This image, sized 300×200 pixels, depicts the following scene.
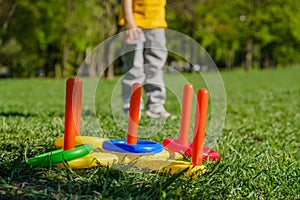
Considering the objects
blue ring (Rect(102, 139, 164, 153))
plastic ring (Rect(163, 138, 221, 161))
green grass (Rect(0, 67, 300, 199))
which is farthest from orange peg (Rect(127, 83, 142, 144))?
plastic ring (Rect(163, 138, 221, 161))

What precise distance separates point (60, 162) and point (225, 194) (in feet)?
2.89

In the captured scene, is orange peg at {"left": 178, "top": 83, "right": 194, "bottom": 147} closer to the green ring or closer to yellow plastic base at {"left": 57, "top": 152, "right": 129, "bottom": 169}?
yellow plastic base at {"left": 57, "top": 152, "right": 129, "bottom": 169}

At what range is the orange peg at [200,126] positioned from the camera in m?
2.40

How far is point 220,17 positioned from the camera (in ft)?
115

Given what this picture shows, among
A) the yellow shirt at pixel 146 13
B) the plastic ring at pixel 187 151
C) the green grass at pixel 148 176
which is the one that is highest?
the yellow shirt at pixel 146 13

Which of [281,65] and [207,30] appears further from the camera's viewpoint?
[281,65]

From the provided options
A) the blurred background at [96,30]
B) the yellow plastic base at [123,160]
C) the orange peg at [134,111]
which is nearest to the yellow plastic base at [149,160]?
the yellow plastic base at [123,160]

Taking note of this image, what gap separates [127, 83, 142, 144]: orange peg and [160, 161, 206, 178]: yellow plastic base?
0.29 meters

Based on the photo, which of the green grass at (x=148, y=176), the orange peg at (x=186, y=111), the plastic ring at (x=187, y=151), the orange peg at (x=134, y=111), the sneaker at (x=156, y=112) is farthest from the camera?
the sneaker at (x=156, y=112)

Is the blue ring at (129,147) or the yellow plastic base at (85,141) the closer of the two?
the blue ring at (129,147)

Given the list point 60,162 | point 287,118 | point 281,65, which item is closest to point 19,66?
point 281,65

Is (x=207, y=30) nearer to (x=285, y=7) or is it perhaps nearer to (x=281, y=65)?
(x=285, y=7)

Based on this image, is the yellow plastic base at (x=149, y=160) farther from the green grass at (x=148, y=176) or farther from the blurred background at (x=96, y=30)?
the blurred background at (x=96, y=30)

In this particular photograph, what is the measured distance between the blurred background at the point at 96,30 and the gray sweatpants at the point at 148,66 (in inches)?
875
